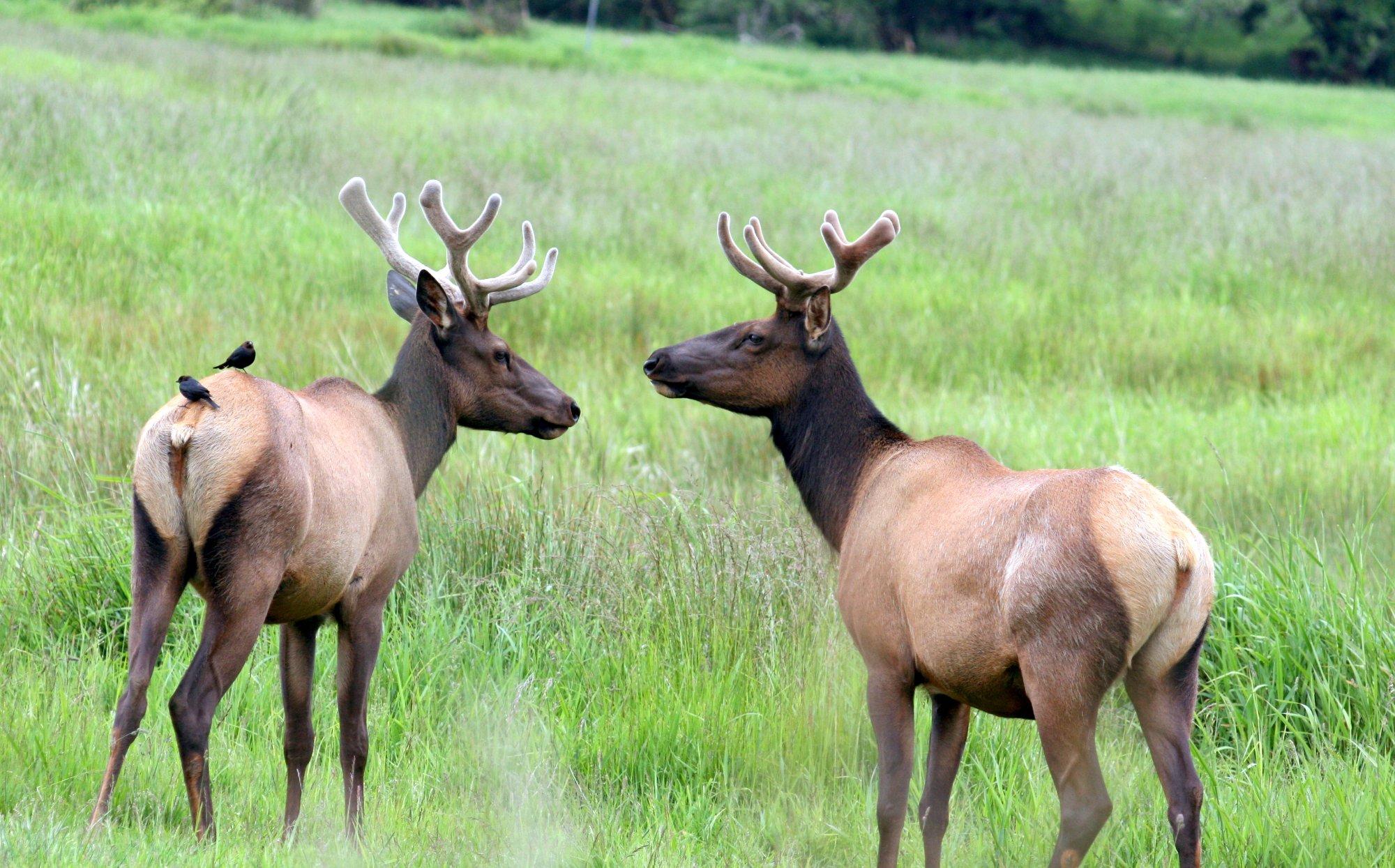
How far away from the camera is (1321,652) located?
469 cm

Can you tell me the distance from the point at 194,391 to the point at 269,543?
42cm

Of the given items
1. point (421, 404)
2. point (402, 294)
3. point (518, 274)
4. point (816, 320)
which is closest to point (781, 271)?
point (816, 320)

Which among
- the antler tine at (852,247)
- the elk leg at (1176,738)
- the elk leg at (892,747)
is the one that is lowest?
the elk leg at (892,747)

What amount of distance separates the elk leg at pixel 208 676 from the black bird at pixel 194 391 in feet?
1.54

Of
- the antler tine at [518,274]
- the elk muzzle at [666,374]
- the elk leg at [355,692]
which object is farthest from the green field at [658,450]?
the antler tine at [518,274]

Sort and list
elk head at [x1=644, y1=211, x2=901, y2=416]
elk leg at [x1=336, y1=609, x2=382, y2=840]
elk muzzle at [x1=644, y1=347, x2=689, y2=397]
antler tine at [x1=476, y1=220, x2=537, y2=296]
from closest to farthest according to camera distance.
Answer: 1. elk leg at [x1=336, y1=609, x2=382, y2=840]
2. elk head at [x1=644, y1=211, x2=901, y2=416]
3. elk muzzle at [x1=644, y1=347, x2=689, y2=397]
4. antler tine at [x1=476, y1=220, x2=537, y2=296]

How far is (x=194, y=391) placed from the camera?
337cm

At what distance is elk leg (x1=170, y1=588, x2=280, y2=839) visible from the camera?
338 centimetres

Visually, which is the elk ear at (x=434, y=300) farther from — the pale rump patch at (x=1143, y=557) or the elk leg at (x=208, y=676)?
the pale rump patch at (x=1143, y=557)

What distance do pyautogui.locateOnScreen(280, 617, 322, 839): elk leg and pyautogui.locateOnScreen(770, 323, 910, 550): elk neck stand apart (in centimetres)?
162

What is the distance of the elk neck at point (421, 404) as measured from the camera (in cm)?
457

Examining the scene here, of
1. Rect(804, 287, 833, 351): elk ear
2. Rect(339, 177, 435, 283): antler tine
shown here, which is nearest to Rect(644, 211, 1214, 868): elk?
Rect(804, 287, 833, 351): elk ear

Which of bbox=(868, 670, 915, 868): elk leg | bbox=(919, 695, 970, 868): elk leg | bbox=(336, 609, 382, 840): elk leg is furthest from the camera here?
bbox=(336, 609, 382, 840): elk leg

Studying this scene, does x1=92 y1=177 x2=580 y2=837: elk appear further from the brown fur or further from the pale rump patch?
the pale rump patch
